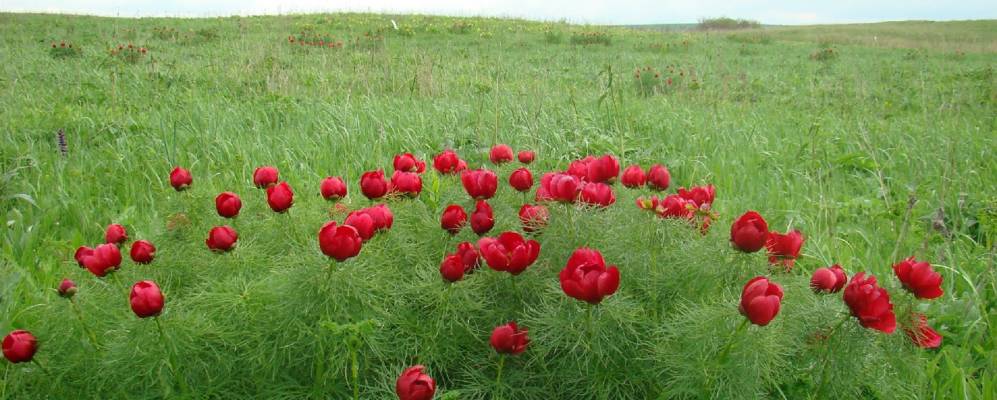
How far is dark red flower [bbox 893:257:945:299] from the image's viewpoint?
1.39m

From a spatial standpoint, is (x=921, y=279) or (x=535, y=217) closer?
(x=921, y=279)

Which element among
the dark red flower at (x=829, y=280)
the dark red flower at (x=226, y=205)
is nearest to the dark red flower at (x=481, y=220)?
the dark red flower at (x=226, y=205)

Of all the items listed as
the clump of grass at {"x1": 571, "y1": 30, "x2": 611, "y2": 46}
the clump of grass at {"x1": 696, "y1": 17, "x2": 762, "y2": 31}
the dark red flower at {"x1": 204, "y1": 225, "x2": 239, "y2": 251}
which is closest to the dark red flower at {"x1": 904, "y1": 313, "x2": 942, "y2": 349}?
the dark red flower at {"x1": 204, "y1": 225, "x2": 239, "y2": 251}

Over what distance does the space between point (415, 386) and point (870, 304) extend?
2.87ft

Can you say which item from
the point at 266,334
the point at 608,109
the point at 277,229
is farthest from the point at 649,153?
the point at 266,334

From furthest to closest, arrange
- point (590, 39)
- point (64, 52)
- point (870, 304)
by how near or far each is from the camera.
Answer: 1. point (590, 39)
2. point (64, 52)
3. point (870, 304)

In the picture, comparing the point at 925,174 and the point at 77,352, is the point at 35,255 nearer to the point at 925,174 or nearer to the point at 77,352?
the point at 77,352

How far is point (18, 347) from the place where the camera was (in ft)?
4.37

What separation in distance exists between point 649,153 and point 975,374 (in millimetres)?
2155

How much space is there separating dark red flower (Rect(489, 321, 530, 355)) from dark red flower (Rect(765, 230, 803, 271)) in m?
0.64

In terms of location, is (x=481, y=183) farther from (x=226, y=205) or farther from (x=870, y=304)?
(x=870, y=304)

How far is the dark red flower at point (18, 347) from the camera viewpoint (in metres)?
1.33

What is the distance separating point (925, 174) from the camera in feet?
12.1

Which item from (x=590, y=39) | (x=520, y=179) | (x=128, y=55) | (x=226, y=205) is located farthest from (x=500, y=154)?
(x=590, y=39)
